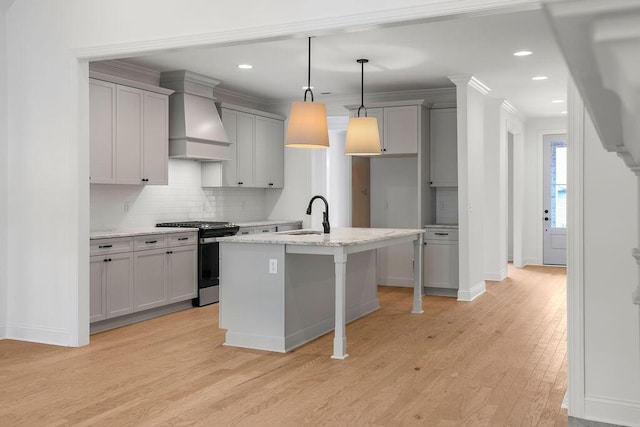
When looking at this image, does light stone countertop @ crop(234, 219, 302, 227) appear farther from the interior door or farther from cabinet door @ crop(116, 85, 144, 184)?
the interior door

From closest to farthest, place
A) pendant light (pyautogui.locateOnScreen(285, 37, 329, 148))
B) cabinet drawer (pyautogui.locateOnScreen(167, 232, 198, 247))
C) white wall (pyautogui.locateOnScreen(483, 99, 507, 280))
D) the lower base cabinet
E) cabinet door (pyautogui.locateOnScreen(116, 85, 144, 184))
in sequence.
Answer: pendant light (pyautogui.locateOnScreen(285, 37, 329, 148)) < the lower base cabinet < cabinet door (pyautogui.locateOnScreen(116, 85, 144, 184)) < cabinet drawer (pyautogui.locateOnScreen(167, 232, 198, 247)) < white wall (pyautogui.locateOnScreen(483, 99, 507, 280))

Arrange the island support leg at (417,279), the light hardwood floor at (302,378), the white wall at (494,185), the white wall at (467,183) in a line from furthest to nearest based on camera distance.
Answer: the white wall at (494,185)
the white wall at (467,183)
the island support leg at (417,279)
the light hardwood floor at (302,378)

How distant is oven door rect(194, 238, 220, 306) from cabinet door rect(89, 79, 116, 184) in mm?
1305

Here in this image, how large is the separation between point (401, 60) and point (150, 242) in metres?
3.17

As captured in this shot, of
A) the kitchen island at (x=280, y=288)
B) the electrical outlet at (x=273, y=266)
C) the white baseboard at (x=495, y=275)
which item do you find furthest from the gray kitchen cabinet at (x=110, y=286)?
the white baseboard at (x=495, y=275)

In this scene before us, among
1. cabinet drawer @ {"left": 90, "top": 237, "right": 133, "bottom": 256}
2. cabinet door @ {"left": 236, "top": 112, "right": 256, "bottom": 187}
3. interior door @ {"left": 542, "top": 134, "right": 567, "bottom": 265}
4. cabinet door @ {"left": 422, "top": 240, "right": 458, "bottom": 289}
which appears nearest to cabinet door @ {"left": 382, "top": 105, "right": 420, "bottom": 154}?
cabinet door @ {"left": 422, "top": 240, "right": 458, "bottom": 289}

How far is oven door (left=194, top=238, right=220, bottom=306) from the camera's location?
22.0 feet

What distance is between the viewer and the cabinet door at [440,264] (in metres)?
7.54

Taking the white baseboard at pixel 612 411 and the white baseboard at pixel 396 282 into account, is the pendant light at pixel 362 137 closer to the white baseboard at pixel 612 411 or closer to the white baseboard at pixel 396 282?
the white baseboard at pixel 396 282

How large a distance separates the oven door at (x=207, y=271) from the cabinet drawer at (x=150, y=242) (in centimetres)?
58

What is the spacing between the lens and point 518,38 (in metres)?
5.47

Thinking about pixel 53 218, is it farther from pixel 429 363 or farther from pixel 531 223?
pixel 531 223

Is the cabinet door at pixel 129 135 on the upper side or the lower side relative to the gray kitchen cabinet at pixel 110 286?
upper

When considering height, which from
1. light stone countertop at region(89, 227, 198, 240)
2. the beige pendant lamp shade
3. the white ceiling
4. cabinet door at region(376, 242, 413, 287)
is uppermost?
the white ceiling
